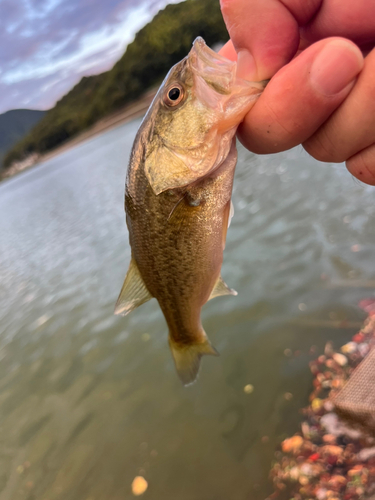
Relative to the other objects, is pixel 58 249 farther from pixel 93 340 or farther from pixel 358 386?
pixel 358 386

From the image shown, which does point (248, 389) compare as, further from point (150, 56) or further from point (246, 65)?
point (150, 56)

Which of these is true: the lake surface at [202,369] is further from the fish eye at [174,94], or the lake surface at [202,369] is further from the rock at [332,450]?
the fish eye at [174,94]

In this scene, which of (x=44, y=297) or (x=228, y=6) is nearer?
(x=228, y=6)

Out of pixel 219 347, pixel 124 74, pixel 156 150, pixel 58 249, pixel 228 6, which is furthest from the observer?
pixel 124 74

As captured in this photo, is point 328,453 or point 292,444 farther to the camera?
point 292,444

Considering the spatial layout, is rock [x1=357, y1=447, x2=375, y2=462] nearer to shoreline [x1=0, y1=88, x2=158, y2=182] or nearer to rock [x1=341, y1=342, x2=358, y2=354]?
rock [x1=341, y1=342, x2=358, y2=354]

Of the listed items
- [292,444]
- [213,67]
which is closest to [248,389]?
[292,444]

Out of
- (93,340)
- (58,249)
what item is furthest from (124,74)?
(93,340)

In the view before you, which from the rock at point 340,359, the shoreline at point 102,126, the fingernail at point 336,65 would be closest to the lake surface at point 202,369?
the rock at point 340,359
